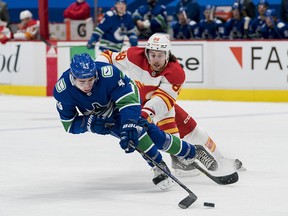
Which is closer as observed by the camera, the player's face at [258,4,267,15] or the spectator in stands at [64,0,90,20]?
the player's face at [258,4,267,15]

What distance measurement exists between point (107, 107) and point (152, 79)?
0.88 metres

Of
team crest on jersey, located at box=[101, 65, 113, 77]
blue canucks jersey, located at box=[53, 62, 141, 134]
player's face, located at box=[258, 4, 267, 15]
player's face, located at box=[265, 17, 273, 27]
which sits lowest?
blue canucks jersey, located at box=[53, 62, 141, 134]

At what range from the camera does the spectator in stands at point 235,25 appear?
14.6 meters

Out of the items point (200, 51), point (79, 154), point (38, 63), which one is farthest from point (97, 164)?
point (38, 63)

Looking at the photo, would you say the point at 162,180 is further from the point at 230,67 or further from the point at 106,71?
the point at 230,67

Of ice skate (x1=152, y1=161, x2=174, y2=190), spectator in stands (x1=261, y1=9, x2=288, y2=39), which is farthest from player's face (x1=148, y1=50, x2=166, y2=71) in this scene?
spectator in stands (x1=261, y1=9, x2=288, y2=39)

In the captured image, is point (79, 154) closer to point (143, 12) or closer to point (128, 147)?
point (128, 147)

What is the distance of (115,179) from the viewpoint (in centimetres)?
634

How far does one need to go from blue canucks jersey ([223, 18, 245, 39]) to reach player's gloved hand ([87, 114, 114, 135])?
9.02m

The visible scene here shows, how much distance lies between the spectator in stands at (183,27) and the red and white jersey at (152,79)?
27.5 ft

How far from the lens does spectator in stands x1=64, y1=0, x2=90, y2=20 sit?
53.2 ft

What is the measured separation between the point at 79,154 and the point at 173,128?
1499 millimetres

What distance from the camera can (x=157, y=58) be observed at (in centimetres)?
638

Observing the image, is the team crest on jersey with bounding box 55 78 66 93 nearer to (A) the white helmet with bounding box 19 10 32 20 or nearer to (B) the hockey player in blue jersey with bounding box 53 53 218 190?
(B) the hockey player in blue jersey with bounding box 53 53 218 190
